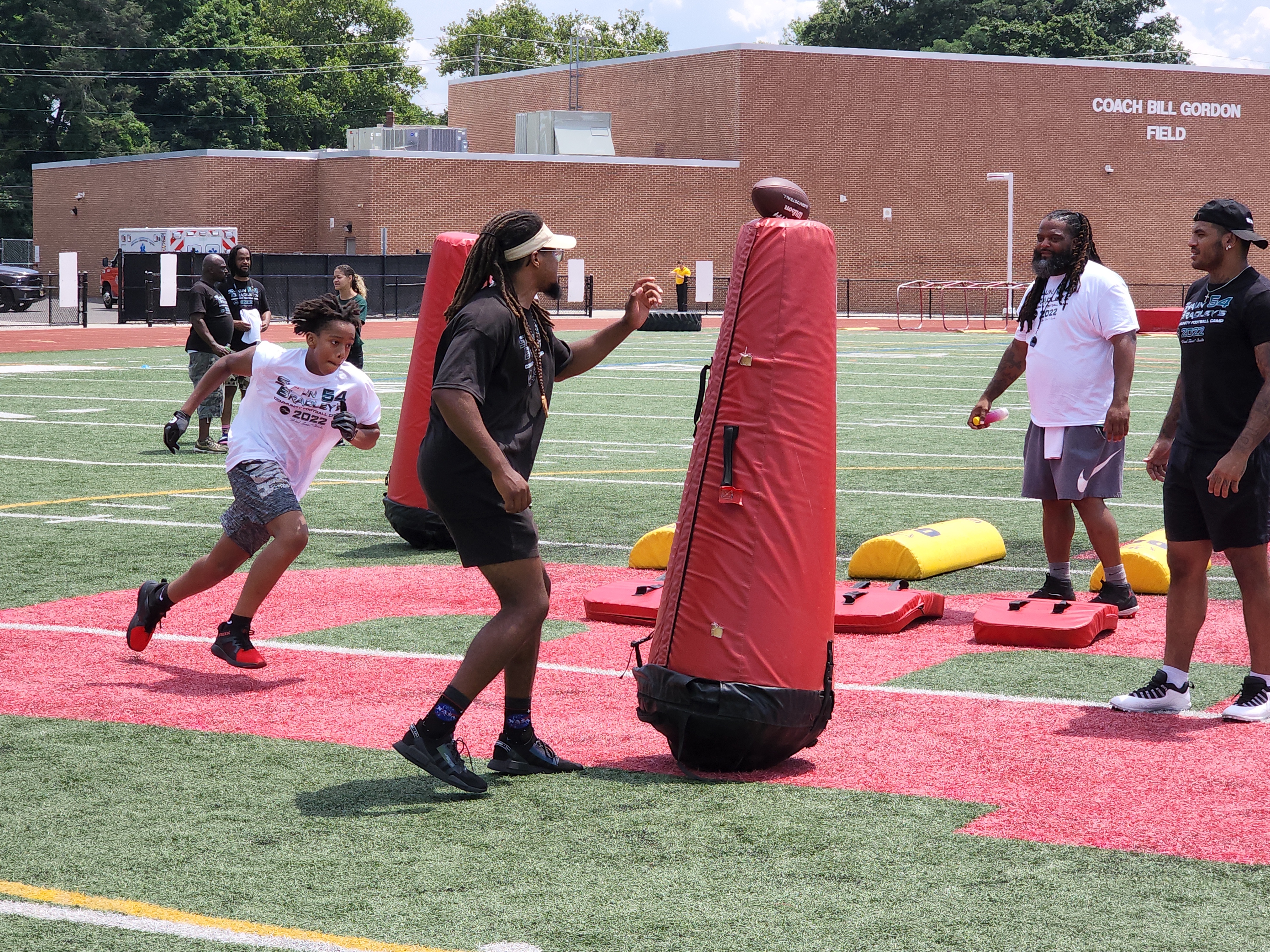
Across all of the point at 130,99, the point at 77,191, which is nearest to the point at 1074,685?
the point at 77,191

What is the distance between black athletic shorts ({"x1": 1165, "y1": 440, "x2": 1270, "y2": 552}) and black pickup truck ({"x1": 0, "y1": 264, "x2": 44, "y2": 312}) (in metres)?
43.6

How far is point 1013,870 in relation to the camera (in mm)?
4562

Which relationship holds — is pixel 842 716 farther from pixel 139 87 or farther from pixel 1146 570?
pixel 139 87

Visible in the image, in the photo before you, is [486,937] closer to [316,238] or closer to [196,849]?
[196,849]

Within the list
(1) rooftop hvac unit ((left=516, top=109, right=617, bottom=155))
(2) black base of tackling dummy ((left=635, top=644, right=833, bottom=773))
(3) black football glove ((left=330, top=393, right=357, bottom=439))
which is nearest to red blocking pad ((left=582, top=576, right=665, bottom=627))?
(3) black football glove ((left=330, top=393, right=357, bottom=439))

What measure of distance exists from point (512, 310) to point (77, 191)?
6373 cm

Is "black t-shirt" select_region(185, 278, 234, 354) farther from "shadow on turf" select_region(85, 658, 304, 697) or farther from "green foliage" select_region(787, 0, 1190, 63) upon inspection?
"green foliage" select_region(787, 0, 1190, 63)

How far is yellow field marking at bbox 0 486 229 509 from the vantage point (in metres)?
12.2

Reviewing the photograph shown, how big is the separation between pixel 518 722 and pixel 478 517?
796 mm

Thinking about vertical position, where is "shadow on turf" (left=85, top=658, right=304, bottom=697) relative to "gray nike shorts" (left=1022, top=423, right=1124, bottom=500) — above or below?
below

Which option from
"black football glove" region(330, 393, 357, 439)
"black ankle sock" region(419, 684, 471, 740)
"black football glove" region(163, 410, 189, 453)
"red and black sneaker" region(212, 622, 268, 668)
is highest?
"black football glove" region(330, 393, 357, 439)

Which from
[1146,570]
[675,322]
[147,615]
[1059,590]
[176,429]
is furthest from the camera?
[675,322]

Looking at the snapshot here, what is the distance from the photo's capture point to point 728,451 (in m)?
5.61

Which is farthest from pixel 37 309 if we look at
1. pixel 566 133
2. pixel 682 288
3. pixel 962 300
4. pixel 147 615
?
pixel 147 615
